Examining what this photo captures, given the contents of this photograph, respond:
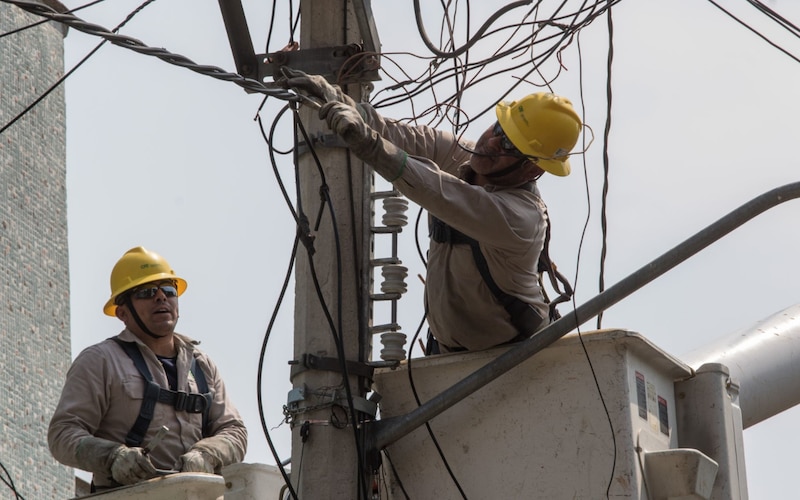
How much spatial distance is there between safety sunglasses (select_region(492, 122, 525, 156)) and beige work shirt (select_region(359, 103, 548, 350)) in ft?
0.54

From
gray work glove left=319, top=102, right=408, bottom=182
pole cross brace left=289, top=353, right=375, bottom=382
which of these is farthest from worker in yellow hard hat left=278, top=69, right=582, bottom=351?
pole cross brace left=289, top=353, right=375, bottom=382

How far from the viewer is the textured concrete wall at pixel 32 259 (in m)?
14.7

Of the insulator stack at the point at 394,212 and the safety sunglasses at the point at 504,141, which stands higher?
the safety sunglasses at the point at 504,141

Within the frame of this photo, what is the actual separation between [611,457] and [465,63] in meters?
2.44

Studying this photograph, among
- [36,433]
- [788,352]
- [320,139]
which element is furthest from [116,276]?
[36,433]

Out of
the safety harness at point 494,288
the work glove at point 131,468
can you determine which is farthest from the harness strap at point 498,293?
the work glove at point 131,468

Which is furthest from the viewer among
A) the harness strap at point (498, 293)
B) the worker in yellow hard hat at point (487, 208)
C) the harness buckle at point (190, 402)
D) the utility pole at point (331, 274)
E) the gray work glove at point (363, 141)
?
the harness buckle at point (190, 402)

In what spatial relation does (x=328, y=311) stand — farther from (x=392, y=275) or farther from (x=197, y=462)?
(x=197, y=462)

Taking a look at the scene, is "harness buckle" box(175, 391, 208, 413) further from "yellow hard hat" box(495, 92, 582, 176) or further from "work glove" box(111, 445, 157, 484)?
"yellow hard hat" box(495, 92, 582, 176)

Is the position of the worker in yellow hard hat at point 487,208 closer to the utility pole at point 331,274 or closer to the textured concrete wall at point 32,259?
the utility pole at point 331,274

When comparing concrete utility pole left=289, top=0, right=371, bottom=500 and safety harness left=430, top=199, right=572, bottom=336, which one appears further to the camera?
safety harness left=430, top=199, right=572, bottom=336

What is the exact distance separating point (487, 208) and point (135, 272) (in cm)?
223

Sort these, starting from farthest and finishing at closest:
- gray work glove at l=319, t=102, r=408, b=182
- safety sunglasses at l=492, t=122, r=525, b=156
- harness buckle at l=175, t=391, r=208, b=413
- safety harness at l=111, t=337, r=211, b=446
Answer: harness buckle at l=175, t=391, r=208, b=413
safety harness at l=111, t=337, r=211, b=446
safety sunglasses at l=492, t=122, r=525, b=156
gray work glove at l=319, t=102, r=408, b=182

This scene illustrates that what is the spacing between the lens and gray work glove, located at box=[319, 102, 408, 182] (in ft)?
19.1
